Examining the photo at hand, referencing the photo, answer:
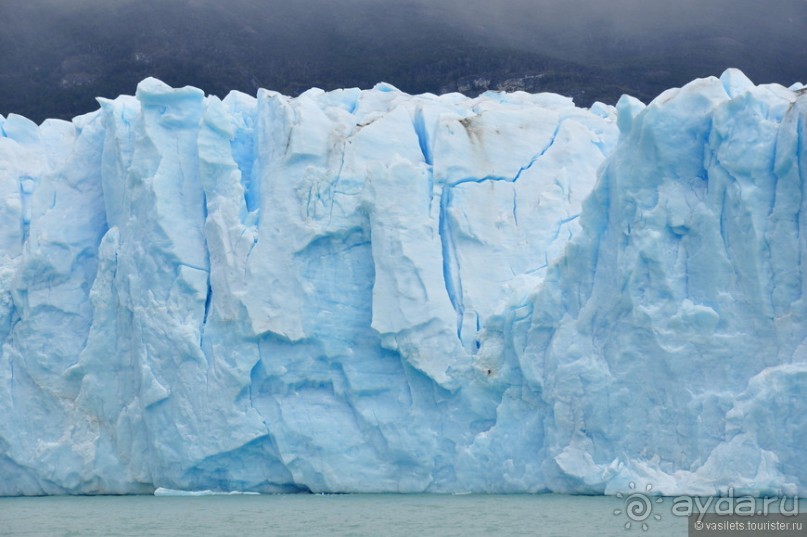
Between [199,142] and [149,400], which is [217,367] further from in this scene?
[199,142]

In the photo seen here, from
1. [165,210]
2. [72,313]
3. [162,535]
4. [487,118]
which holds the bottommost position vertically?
[162,535]

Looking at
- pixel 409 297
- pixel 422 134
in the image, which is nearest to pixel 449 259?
pixel 409 297

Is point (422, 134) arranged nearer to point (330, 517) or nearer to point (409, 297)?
point (409, 297)

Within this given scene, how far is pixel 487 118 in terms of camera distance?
16.8 m

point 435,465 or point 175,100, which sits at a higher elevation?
point 175,100

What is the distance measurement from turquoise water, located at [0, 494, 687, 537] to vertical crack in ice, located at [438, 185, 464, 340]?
7.80ft

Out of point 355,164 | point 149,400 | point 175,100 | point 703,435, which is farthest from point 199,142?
point 703,435

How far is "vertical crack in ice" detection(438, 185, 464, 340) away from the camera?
15.9 metres

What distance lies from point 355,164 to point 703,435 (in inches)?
219

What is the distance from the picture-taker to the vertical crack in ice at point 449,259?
15.9 metres
